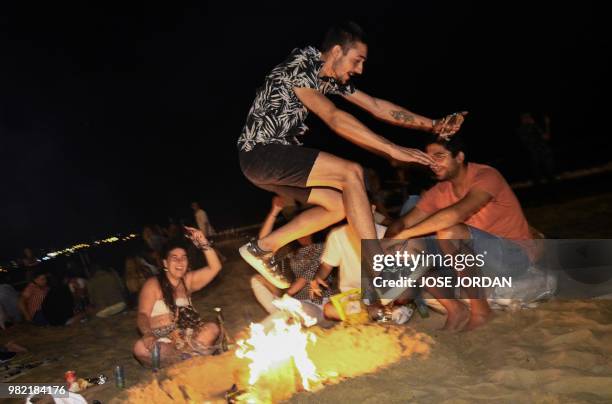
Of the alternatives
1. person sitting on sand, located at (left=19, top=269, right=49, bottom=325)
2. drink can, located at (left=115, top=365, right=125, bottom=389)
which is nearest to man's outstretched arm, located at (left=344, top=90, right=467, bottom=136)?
drink can, located at (left=115, top=365, right=125, bottom=389)

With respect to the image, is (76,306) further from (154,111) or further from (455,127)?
(154,111)

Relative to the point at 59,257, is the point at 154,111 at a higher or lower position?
higher

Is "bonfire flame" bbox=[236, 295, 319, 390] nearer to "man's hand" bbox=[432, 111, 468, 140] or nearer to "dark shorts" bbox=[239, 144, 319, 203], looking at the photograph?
"dark shorts" bbox=[239, 144, 319, 203]

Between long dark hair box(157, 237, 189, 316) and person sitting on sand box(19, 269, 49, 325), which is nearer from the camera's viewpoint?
long dark hair box(157, 237, 189, 316)

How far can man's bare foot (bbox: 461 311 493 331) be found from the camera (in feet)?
13.5

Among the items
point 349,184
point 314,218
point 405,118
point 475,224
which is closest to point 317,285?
point 314,218

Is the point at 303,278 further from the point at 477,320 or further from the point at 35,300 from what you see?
the point at 35,300

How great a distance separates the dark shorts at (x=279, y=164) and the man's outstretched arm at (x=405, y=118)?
0.84 metres

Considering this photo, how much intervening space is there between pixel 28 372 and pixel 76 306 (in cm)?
233

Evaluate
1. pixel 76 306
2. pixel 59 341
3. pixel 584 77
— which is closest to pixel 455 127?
pixel 59 341

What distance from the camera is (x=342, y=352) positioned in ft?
13.2

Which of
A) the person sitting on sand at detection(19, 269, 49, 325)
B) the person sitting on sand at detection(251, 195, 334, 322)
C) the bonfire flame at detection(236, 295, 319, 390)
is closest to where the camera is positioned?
the bonfire flame at detection(236, 295, 319, 390)

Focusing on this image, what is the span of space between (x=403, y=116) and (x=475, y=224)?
129cm

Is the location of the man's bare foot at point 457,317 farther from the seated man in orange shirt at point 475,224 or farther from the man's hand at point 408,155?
the man's hand at point 408,155
